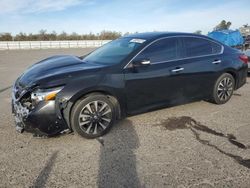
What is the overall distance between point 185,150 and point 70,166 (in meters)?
1.68

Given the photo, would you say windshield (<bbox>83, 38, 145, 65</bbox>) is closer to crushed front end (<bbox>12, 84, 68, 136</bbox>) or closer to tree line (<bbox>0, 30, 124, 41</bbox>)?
crushed front end (<bbox>12, 84, 68, 136</bbox>)

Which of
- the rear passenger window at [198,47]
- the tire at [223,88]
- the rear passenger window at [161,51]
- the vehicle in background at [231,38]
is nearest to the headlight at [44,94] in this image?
the rear passenger window at [161,51]

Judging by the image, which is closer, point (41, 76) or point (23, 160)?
point (23, 160)

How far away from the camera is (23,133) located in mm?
4527

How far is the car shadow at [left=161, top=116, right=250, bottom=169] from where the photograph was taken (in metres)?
3.66

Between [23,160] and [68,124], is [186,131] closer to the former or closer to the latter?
[68,124]

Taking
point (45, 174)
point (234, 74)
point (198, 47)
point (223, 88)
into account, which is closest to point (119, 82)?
point (45, 174)

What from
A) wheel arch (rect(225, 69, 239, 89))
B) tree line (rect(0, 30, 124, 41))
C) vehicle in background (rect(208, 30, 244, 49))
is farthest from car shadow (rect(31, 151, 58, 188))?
tree line (rect(0, 30, 124, 41))

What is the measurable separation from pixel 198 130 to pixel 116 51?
2.15m

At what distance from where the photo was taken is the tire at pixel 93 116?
13.5 feet

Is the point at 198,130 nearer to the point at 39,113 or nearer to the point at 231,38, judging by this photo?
the point at 39,113

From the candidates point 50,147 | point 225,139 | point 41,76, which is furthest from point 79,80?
point 225,139

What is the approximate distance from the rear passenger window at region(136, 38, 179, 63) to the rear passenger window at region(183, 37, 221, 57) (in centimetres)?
29

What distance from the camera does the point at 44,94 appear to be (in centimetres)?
390
